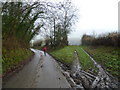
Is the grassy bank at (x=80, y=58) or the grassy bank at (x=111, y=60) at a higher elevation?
the grassy bank at (x=111, y=60)

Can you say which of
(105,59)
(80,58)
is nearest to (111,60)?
(105,59)

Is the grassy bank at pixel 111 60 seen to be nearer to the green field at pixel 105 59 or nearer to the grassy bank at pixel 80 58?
the green field at pixel 105 59

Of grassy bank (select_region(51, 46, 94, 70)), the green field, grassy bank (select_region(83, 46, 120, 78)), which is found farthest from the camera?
grassy bank (select_region(51, 46, 94, 70))

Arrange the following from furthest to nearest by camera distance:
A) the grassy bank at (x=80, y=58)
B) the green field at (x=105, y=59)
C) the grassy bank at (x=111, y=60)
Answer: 1. the grassy bank at (x=80, y=58)
2. the green field at (x=105, y=59)
3. the grassy bank at (x=111, y=60)

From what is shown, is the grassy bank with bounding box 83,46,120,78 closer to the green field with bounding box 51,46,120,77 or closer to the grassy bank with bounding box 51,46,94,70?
the green field with bounding box 51,46,120,77

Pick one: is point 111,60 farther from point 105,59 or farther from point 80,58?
point 80,58

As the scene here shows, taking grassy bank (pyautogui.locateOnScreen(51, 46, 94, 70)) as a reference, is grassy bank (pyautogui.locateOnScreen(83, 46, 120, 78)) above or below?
above

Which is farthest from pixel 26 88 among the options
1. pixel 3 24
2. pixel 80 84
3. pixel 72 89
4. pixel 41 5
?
pixel 41 5

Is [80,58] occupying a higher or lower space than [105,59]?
lower

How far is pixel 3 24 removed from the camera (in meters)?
10.5

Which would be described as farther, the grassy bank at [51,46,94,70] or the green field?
the grassy bank at [51,46,94,70]

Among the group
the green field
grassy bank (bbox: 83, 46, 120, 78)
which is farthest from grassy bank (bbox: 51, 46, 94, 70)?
grassy bank (bbox: 83, 46, 120, 78)

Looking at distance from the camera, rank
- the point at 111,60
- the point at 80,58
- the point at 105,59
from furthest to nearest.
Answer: the point at 80,58, the point at 105,59, the point at 111,60

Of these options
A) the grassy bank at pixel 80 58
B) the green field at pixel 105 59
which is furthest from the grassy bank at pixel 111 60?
the grassy bank at pixel 80 58
